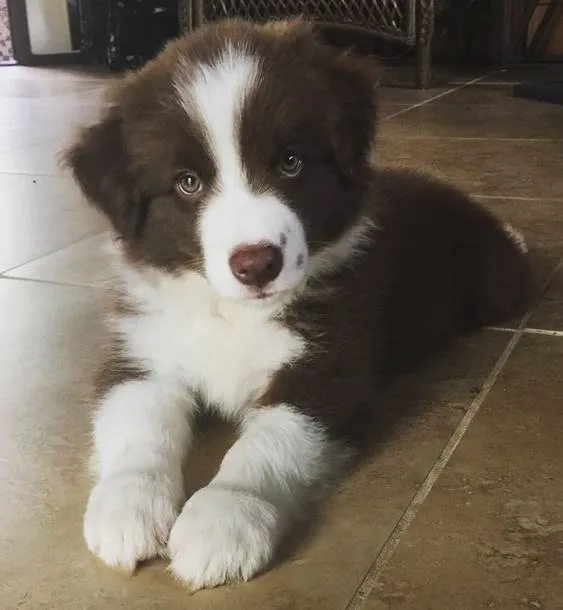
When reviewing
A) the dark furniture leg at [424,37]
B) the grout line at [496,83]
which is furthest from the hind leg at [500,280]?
the grout line at [496,83]

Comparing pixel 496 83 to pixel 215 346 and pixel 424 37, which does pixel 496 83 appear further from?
pixel 215 346

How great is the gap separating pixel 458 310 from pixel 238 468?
101 cm

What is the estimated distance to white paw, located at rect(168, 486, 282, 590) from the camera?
1349 mm

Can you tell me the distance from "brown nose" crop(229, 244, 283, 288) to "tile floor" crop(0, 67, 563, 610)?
361 mm

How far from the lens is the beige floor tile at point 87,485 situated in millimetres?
1356

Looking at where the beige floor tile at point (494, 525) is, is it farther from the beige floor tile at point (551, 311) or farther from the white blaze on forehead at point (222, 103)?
the white blaze on forehead at point (222, 103)

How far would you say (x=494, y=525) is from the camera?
4.92 feet

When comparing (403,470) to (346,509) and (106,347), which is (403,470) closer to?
(346,509)

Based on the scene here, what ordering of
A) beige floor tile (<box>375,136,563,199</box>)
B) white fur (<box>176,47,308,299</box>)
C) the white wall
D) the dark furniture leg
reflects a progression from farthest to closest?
the white wall < the dark furniture leg < beige floor tile (<box>375,136,563,199</box>) < white fur (<box>176,47,308,299</box>)

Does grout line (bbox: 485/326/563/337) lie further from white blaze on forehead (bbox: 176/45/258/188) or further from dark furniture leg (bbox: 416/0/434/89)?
dark furniture leg (bbox: 416/0/434/89)

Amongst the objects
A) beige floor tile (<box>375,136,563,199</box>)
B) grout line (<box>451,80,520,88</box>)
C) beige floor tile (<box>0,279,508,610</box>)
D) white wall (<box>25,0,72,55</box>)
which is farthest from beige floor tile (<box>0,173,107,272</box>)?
white wall (<box>25,0,72,55</box>)

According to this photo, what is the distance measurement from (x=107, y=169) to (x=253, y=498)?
2.32 ft

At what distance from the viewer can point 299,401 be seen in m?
1.72

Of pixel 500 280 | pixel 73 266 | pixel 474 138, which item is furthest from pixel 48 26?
pixel 500 280
